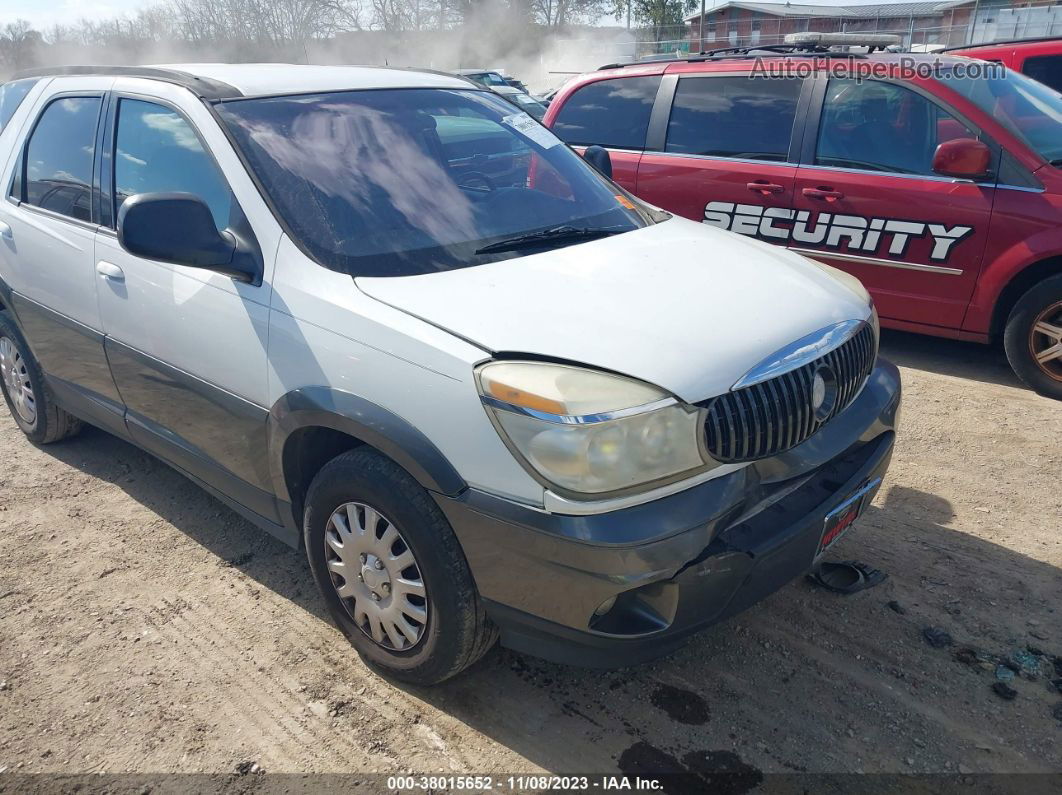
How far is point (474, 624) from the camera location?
2.46 m

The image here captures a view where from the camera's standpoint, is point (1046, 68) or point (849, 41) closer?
point (849, 41)

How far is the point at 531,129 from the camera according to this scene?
3.73 m

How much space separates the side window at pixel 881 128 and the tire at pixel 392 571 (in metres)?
4.17

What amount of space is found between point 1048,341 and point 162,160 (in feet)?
15.3

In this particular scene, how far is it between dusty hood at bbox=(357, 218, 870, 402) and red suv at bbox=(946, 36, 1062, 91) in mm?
6443

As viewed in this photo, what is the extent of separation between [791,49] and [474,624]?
5.14 m

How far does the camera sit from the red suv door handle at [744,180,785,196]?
18.3ft

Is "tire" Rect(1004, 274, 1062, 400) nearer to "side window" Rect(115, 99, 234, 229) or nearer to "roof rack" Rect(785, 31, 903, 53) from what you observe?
"roof rack" Rect(785, 31, 903, 53)

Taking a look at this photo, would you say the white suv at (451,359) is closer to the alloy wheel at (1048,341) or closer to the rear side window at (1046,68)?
the alloy wheel at (1048,341)

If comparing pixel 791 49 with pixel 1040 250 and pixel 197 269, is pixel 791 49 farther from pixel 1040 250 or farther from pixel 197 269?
pixel 197 269

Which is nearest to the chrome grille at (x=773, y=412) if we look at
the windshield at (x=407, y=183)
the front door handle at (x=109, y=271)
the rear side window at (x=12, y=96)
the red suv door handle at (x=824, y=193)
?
the windshield at (x=407, y=183)

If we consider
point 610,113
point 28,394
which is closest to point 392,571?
point 28,394

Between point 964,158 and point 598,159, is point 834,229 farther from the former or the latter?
point 598,159

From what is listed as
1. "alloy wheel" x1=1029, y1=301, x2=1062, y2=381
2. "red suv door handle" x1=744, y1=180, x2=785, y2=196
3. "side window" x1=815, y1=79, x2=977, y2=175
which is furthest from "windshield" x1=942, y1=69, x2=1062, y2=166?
"red suv door handle" x1=744, y1=180, x2=785, y2=196
